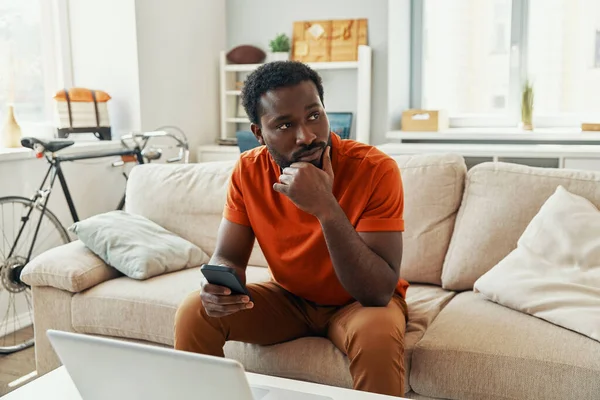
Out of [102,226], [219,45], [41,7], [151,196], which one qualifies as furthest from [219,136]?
[102,226]

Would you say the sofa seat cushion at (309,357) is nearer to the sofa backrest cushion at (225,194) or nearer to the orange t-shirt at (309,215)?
the orange t-shirt at (309,215)

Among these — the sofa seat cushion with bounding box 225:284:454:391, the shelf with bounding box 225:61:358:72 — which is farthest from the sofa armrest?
the shelf with bounding box 225:61:358:72

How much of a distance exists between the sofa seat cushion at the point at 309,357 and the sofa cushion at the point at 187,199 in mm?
698

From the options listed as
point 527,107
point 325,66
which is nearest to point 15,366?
point 325,66

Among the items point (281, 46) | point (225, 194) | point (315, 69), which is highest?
point (281, 46)

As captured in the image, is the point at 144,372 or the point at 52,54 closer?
the point at 144,372

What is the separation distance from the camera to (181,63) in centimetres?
418

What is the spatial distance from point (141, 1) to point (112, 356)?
3.15 m

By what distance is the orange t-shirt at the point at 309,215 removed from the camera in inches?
65.4

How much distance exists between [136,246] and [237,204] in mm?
645

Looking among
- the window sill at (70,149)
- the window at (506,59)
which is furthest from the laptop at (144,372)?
the window at (506,59)

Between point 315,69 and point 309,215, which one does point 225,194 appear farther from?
point 315,69

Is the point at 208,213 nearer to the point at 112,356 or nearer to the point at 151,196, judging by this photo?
the point at 151,196

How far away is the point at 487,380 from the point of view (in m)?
1.61
